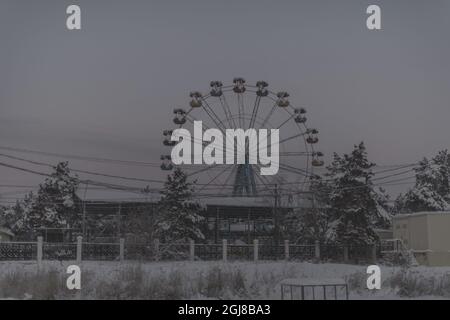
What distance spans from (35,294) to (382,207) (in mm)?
4097

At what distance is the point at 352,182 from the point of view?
25.7 ft

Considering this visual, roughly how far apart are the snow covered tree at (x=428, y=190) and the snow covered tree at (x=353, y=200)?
1.11ft

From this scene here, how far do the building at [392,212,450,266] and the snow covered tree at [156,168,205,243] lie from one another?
2.40 m

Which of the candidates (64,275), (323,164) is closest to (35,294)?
(64,275)

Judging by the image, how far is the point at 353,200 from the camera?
26.0 ft

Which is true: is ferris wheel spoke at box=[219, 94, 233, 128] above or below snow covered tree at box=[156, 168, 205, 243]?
above

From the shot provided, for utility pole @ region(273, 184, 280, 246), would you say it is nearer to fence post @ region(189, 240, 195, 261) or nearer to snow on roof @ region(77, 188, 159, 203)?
fence post @ region(189, 240, 195, 261)

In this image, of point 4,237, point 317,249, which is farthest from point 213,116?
point 4,237

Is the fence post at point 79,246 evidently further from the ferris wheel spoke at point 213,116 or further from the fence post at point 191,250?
the ferris wheel spoke at point 213,116

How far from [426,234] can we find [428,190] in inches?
22.1

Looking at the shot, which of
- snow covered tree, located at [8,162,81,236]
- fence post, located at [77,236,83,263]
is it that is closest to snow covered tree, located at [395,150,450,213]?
fence post, located at [77,236,83,263]

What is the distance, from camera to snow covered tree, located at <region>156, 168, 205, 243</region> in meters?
7.80

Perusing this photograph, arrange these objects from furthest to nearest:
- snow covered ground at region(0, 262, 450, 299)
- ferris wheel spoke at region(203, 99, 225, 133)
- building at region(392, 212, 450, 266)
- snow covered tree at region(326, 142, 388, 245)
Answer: ferris wheel spoke at region(203, 99, 225, 133), snow covered tree at region(326, 142, 388, 245), building at region(392, 212, 450, 266), snow covered ground at region(0, 262, 450, 299)
